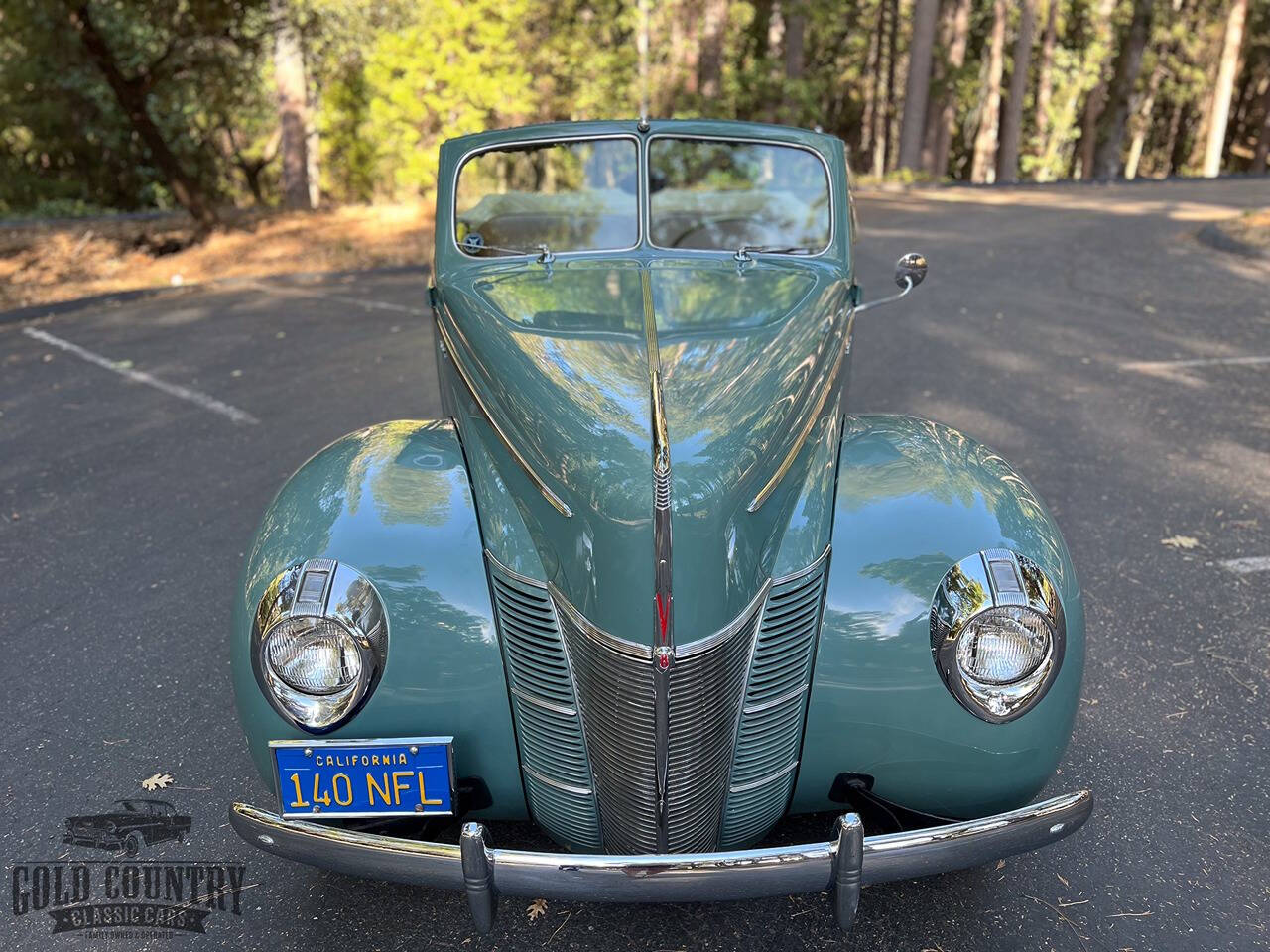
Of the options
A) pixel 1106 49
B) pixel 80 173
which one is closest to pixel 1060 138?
pixel 1106 49

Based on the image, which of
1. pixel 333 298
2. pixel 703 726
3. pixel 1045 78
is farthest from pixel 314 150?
pixel 703 726

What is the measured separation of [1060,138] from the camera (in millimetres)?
30266

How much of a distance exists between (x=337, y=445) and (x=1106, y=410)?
508 centimetres

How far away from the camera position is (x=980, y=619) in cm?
206

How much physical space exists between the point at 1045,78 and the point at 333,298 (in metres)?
24.8

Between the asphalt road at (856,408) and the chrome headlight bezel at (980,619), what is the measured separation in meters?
0.60

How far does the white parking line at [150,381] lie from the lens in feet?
20.4

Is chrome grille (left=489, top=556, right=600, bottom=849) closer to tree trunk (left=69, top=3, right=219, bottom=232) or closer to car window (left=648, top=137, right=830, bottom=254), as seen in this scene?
car window (left=648, top=137, right=830, bottom=254)

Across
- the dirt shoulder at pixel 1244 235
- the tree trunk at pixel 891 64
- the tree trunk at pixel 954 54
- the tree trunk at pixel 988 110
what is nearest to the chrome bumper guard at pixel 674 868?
the dirt shoulder at pixel 1244 235

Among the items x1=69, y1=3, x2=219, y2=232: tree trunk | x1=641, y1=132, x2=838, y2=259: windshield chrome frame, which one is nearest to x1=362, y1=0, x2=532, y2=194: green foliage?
x1=69, y1=3, x2=219, y2=232: tree trunk

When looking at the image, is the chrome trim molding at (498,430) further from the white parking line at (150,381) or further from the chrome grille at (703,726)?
the white parking line at (150,381)

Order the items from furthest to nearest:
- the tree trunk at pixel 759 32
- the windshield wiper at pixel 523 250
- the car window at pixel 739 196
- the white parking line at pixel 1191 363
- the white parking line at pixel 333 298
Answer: the tree trunk at pixel 759 32
the white parking line at pixel 333 298
the white parking line at pixel 1191 363
the car window at pixel 739 196
the windshield wiper at pixel 523 250

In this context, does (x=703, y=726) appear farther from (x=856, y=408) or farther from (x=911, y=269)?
(x=856, y=408)

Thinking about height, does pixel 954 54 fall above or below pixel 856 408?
above
